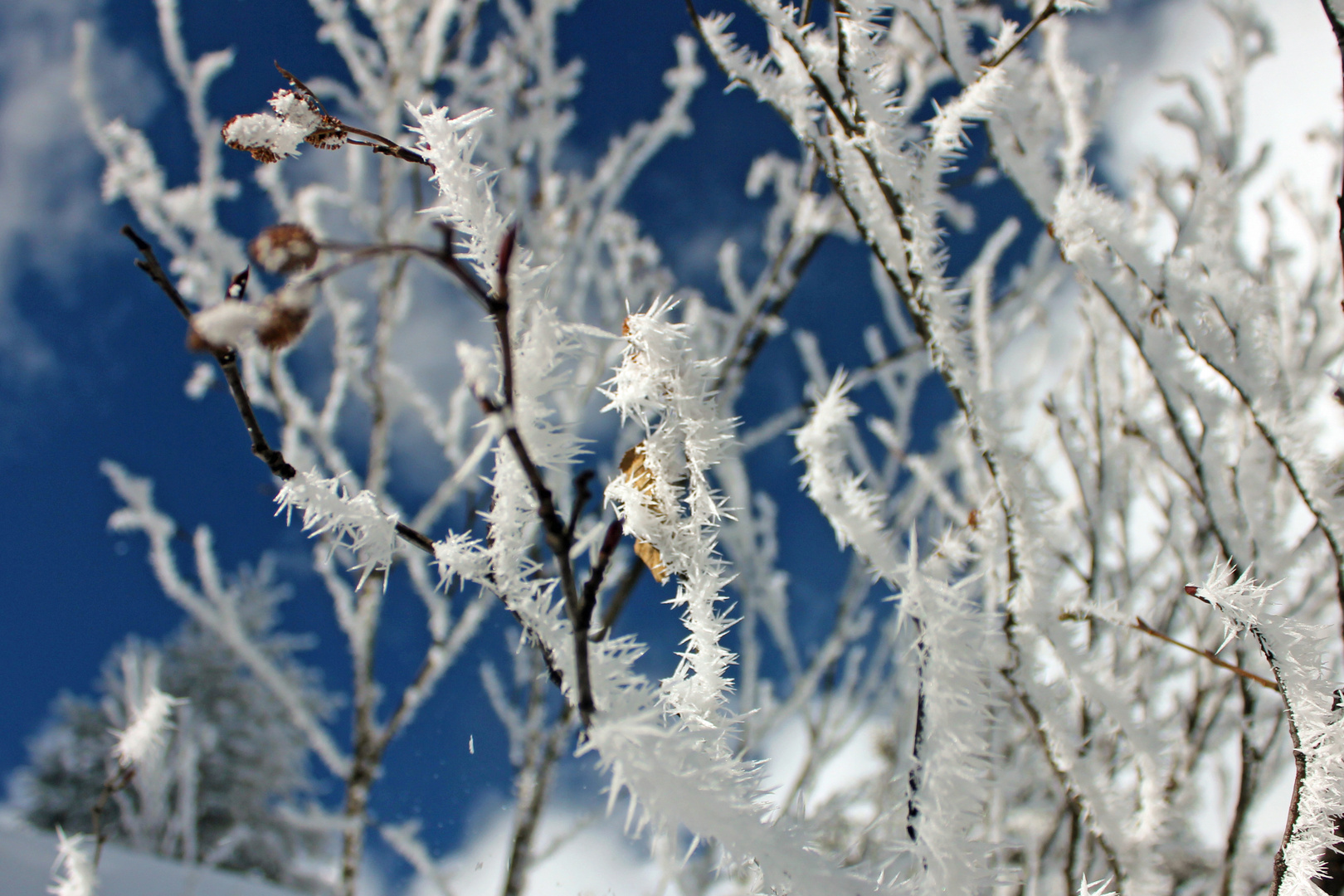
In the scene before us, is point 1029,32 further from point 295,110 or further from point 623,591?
point 623,591

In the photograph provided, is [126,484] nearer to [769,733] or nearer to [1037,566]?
[769,733]

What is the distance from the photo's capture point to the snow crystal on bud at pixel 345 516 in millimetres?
470

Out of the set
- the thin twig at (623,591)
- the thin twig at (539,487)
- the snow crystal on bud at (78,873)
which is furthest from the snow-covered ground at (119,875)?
the thin twig at (539,487)

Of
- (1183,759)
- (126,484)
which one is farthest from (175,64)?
(1183,759)

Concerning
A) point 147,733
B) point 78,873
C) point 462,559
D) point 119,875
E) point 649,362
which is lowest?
point 119,875

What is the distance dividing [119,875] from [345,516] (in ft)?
8.56

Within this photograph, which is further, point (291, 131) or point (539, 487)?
point (291, 131)

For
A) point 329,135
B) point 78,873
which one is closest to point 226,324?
point 329,135

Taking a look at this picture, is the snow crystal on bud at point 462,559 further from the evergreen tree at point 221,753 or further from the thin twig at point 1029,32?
the evergreen tree at point 221,753

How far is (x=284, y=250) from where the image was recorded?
0.36 metres

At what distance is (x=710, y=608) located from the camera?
A: 540 mm

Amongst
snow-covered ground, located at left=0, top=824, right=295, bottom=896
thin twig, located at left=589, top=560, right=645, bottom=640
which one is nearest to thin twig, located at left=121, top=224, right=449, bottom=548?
thin twig, located at left=589, top=560, right=645, bottom=640

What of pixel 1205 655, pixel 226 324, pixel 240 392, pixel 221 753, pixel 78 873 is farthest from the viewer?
pixel 221 753

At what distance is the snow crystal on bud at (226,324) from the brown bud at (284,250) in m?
0.02
